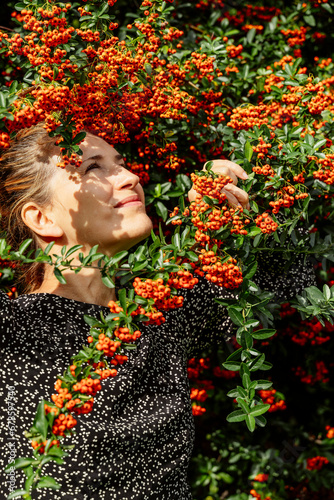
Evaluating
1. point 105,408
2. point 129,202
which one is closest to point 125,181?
point 129,202

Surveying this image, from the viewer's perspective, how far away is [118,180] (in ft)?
5.99

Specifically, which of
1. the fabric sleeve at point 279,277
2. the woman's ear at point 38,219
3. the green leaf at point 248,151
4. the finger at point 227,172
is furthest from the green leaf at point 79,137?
the fabric sleeve at point 279,277

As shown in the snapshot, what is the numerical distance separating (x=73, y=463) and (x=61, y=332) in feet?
1.27

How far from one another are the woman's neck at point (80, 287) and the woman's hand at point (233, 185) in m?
0.44

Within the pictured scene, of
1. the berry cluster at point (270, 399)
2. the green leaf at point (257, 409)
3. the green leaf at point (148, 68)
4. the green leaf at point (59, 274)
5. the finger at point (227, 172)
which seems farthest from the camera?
the berry cluster at point (270, 399)

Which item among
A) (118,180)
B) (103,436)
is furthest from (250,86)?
(103,436)

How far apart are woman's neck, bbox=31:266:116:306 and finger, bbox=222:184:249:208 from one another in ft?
1.78

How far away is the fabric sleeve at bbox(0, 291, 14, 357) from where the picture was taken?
1590mm

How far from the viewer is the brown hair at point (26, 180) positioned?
1.90 meters

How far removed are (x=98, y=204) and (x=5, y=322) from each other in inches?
18.2

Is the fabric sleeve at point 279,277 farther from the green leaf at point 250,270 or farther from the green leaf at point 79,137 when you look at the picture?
the green leaf at point 79,137

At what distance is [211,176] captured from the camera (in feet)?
5.49

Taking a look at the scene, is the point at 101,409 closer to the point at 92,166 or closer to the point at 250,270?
the point at 250,270

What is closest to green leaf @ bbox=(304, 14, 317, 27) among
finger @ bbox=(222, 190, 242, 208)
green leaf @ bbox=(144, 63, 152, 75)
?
green leaf @ bbox=(144, 63, 152, 75)
